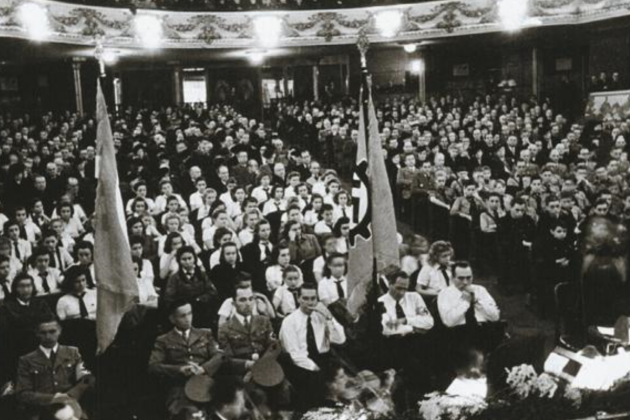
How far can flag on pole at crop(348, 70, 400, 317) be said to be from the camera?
5.17 meters

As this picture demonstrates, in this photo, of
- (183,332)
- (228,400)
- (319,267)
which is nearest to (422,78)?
(319,267)

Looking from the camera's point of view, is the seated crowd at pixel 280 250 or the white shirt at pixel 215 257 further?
the white shirt at pixel 215 257

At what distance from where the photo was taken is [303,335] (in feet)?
18.1

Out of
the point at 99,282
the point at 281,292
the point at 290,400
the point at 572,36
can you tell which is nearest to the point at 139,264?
the point at 281,292

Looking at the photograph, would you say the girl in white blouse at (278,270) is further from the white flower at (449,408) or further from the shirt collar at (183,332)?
the white flower at (449,408)

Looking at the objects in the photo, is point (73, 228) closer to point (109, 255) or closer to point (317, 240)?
point (317, 240)

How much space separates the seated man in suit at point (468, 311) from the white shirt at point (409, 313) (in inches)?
5.6

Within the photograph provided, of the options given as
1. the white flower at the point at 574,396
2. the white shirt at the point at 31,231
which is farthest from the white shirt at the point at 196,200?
the white flower at the point at 574,396

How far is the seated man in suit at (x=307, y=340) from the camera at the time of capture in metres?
5.30

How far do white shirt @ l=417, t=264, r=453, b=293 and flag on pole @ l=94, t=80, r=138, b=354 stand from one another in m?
2.83

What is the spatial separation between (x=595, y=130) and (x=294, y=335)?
11190 millimetres

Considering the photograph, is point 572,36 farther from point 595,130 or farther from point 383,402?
point 383,402

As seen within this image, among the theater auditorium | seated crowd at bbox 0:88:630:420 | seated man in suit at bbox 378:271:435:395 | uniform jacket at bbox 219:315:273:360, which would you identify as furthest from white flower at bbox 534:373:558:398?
uniform jacket at bbox 219:315:273:360

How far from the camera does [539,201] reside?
30.2 feet
